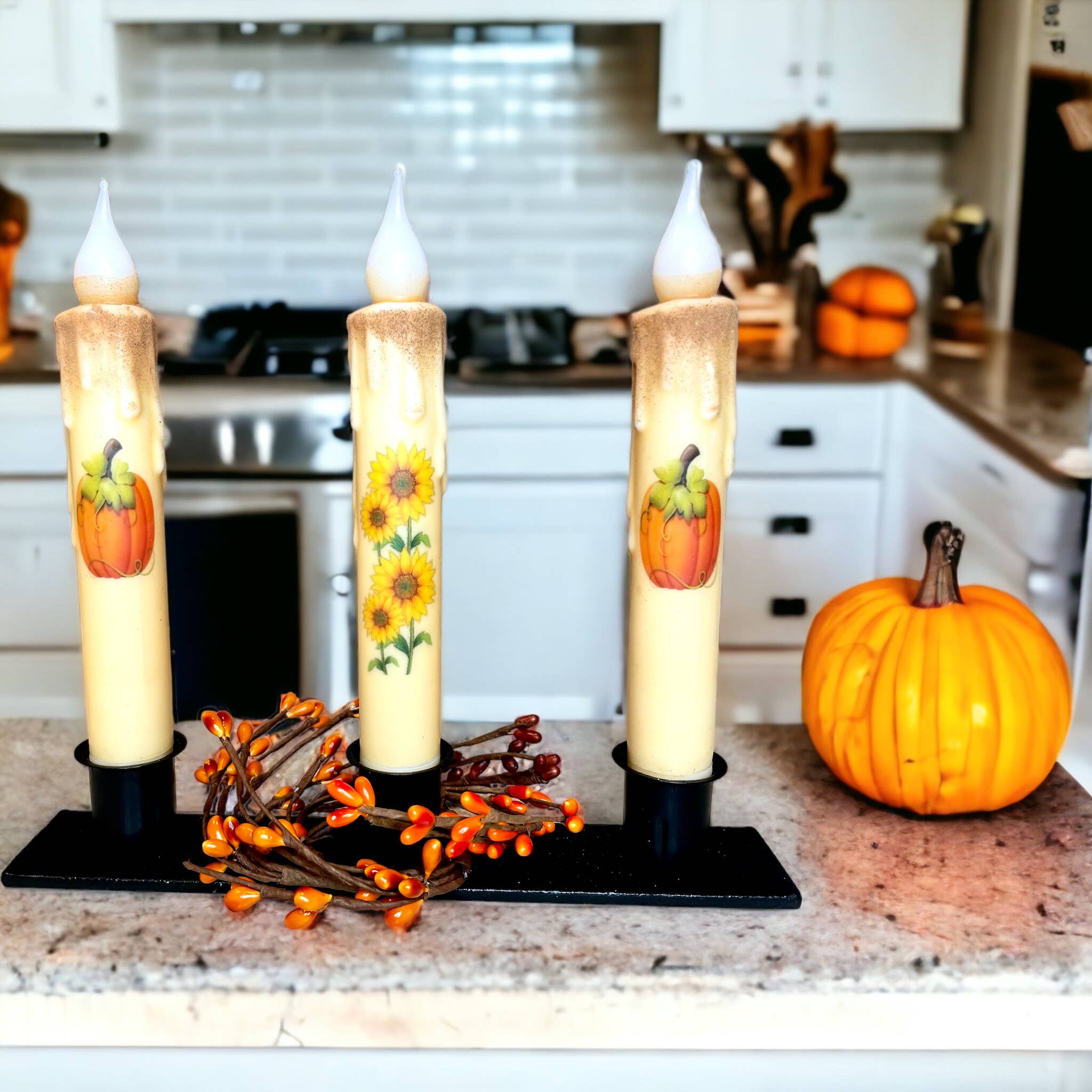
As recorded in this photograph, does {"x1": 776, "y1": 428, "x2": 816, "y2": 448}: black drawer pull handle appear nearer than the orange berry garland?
No

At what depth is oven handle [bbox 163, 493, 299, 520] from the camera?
255 centimetres

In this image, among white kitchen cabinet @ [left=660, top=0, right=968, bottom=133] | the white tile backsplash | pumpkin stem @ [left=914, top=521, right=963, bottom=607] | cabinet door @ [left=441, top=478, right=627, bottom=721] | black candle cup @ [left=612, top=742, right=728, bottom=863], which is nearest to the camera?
black candle cup @ [left=612, top=742, right=728, bottom=863]

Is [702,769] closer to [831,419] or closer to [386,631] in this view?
[386,631]

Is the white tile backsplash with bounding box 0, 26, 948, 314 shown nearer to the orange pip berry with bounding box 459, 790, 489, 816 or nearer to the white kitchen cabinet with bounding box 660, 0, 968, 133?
the white kitchen cabinet with bounding box 660, 0, 968, 133

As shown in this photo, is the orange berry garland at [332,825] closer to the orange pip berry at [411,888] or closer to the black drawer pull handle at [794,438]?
the orange pip berry at [411,888]

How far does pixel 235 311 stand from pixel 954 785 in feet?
8.48

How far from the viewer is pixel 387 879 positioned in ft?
2.28

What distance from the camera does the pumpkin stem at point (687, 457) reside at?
2.27 ft

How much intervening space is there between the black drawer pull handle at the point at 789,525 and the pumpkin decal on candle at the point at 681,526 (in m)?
2.02

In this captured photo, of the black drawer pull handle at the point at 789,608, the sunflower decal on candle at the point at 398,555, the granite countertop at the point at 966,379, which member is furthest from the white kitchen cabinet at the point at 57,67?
the sunflower decal on candle at the point at 398,555

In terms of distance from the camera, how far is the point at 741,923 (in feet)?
2.31

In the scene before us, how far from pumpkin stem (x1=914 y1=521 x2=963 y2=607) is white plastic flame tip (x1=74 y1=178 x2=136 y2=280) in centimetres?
54

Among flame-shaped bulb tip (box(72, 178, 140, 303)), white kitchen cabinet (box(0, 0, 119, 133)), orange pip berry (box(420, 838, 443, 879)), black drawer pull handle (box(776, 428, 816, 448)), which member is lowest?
black drawer pull handle (box(776, 428, 816, 448))

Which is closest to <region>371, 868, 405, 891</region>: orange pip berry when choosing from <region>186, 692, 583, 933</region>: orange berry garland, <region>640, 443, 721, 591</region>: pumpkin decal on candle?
<region>186, 692, 583, 933</region>: orange berry garland
